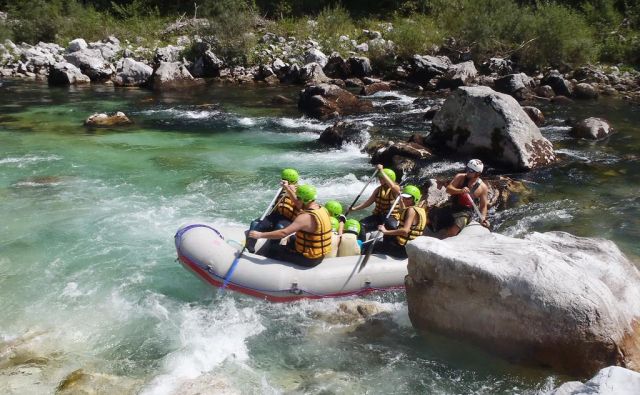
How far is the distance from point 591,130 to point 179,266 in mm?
11793

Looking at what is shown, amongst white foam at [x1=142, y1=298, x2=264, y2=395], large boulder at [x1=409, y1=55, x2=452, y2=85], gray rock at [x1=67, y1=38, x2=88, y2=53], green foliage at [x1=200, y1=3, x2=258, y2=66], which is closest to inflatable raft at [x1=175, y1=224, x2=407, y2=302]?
white foam at [x1=142, y1=298, x2=264, y2=395]

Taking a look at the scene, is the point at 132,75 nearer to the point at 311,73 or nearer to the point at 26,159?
the point at 311,73

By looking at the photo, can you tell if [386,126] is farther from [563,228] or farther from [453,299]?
[453,299]

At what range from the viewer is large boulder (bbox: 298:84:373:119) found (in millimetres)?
17562

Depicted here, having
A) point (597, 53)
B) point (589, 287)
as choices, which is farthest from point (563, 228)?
point (597, 53)

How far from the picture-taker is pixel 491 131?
466 inches

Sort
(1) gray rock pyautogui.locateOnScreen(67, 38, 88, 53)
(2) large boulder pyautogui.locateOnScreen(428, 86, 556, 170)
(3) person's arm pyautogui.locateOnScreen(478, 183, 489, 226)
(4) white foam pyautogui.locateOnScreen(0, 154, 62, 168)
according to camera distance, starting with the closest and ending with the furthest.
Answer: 1. (3) person's arm pyautogui.locateOnScreen(478, 183, 489, 226)
2. (2) large boulder pyautogui.locateOnScreen(428, 86, 556, 170)
3. (4) white foam pyautogui.locateOnScreen(0, 154, 62, 168)
4. (1) gray rock pyautogui.locateOnScreen(67, 38, 88, 53)

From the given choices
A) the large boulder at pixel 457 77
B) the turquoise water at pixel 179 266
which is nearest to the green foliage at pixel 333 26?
the large boulder at pixel 457 77

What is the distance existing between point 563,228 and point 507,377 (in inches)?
176

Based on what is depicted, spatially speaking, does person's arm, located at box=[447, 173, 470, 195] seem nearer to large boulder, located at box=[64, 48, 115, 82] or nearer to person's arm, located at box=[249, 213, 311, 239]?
person's arm, located at box=[249, 213, 311, 239]

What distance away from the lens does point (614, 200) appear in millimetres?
10148

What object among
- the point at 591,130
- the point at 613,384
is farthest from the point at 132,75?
the point at 613,384

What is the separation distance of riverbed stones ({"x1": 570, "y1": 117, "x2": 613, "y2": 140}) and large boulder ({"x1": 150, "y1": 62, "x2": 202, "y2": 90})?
53.4 feet

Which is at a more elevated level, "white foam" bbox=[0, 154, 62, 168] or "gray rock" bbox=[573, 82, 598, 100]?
"gray rock" bbox=[573, 82, 598, 100]
